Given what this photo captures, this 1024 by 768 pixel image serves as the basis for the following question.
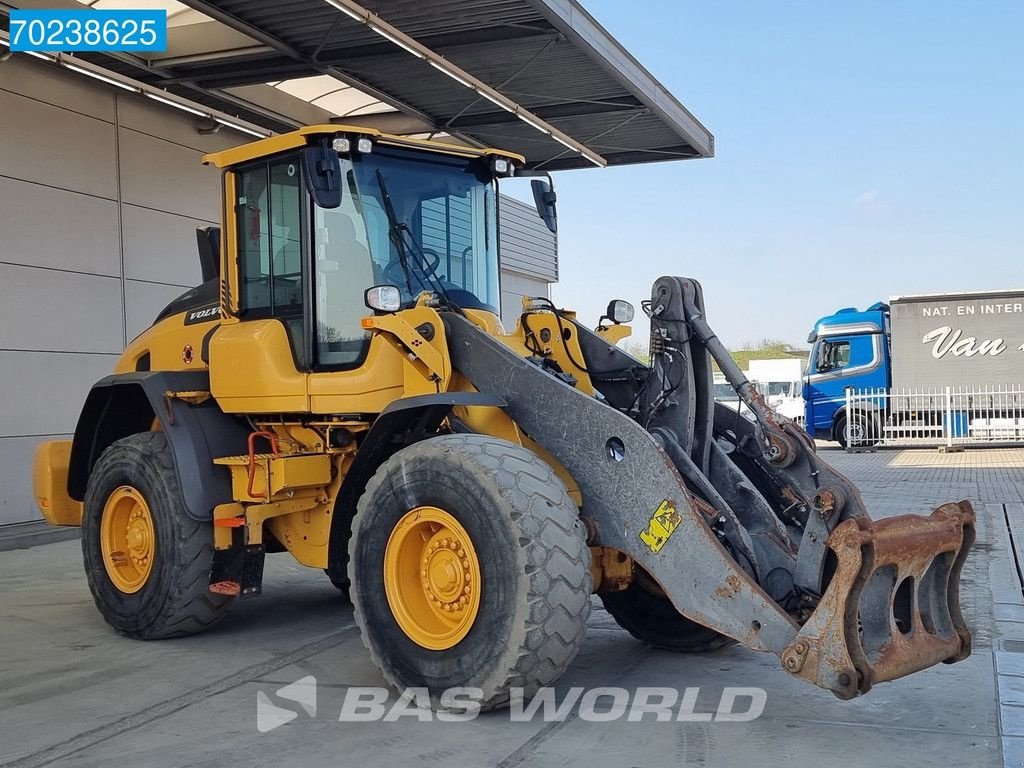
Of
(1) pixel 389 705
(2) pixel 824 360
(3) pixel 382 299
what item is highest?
(3) pixel 382 299

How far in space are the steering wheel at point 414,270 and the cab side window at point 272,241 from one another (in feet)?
1.75

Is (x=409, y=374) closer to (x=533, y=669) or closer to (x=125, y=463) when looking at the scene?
(x=533, y=669)

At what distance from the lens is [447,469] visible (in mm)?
4848

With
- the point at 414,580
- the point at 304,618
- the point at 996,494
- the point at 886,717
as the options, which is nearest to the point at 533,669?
the point at 414,580

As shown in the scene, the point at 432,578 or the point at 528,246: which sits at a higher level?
the point at 528,246

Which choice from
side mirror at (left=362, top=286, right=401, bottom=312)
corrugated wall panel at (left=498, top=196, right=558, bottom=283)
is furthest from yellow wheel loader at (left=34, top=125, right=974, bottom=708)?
corrugated wall panel at (left=498, top=196, right=558, bottom=283)

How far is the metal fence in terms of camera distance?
2498 cm

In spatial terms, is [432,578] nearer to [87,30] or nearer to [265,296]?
[265,296]

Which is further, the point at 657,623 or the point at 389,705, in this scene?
the point at 657,623

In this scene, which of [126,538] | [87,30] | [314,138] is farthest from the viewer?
[87,30]

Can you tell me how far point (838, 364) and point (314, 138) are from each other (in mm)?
21916

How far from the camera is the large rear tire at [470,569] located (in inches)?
178

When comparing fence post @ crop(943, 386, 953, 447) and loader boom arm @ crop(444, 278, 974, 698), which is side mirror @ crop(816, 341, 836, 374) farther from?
loader boom arm @ crop(444, 278, 974, 698)

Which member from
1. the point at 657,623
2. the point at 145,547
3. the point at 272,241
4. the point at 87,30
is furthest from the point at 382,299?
the point at 87,30
